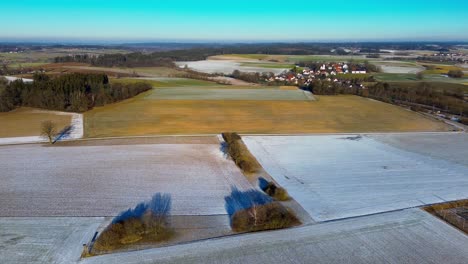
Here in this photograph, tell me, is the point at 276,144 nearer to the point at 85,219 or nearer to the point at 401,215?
the point at 401,215

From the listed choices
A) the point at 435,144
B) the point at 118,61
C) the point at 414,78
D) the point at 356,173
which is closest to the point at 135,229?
the point at 356,173

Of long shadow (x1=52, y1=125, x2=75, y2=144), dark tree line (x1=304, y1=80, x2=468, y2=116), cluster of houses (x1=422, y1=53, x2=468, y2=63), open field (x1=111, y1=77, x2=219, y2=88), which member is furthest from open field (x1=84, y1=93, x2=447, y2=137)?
cluster of houses (x1=422, y1=53, x2=468, y2=63)

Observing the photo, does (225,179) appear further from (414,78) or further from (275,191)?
(414,78)

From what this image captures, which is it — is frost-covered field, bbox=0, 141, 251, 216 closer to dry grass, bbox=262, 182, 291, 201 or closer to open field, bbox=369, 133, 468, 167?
dry grass, bbox=262, 182, 291, 201

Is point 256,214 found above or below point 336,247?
above

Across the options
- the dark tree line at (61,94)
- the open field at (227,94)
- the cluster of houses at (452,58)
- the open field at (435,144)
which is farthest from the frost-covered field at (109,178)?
the cluster of houses at (452,58)

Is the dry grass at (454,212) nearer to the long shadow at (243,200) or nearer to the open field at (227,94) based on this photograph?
the long shadow at (243,200)

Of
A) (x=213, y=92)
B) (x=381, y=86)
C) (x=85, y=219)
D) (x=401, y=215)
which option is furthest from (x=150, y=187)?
(x=381, y=86)
